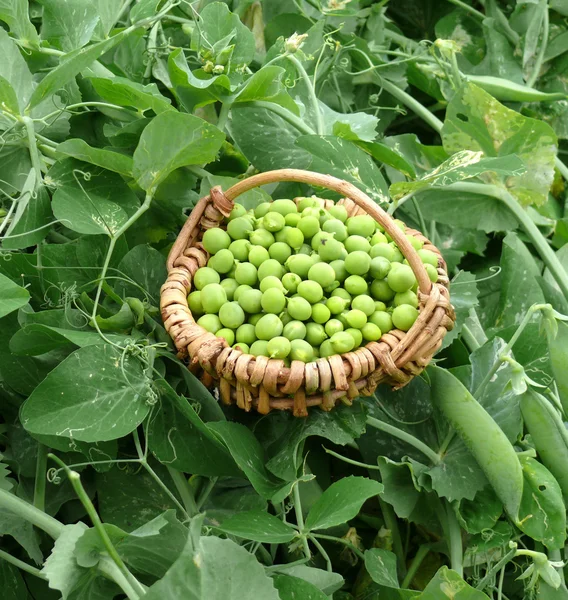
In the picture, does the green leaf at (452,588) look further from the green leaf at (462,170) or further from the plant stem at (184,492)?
the green leaf at (462,170)

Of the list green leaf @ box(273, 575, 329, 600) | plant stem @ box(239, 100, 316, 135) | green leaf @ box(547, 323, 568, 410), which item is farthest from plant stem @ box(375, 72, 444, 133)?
green leaf @ box(273, 575, 329, 600)

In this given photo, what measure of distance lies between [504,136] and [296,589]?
632mm

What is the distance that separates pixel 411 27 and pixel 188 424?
3.16 feet

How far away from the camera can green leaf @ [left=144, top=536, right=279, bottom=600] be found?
49cm

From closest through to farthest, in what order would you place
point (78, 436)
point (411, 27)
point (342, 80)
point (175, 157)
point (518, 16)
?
point (78, 436), point (175, 157), point (342, 80), point (518, 16), point (411, 27)

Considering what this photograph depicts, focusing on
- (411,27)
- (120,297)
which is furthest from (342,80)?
(120,297)

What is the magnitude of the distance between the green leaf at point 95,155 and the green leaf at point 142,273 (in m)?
0.09

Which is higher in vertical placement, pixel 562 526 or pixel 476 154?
pixel 476 154

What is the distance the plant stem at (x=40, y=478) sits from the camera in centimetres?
71

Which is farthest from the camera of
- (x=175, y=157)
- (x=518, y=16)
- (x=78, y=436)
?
(x=518, y=16)

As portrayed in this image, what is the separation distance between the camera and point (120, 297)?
0.77 meters

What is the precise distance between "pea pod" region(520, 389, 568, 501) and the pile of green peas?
165mm

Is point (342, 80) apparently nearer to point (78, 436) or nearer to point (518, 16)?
point (518, 16)

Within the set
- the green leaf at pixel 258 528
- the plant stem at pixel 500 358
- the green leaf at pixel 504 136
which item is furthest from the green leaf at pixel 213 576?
the green leaf at pixel 504 136
